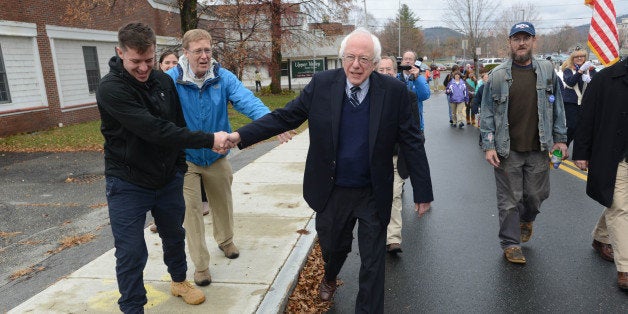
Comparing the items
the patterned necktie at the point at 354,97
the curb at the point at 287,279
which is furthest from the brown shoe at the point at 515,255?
the patterned necktie at the point at 354,97

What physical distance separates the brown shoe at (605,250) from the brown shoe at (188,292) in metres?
3.69

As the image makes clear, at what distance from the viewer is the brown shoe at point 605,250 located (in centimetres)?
439

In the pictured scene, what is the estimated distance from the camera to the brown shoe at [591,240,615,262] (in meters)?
4.39

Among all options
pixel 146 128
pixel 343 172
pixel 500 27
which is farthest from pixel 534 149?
pixel 500 27

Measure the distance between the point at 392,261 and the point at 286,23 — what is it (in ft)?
83.3

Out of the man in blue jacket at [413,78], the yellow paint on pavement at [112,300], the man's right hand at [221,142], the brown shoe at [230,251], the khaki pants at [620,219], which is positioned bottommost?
the yellow paint on pavement at [112,300]

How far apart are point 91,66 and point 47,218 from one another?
1516 cm

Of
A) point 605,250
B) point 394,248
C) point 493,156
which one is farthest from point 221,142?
point 605,250

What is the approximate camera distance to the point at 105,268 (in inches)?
171

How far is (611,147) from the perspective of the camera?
3928 millimetres

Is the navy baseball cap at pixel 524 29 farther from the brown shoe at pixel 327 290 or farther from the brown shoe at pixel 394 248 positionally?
the brown shoe at pixel 327 290

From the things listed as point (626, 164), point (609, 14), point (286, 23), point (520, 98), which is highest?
point (286, 23)

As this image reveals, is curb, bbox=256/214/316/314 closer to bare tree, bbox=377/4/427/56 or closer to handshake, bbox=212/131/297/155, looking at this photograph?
handshake, bbox=212/131/297/155

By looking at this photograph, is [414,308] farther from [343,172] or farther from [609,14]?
[609,14]
